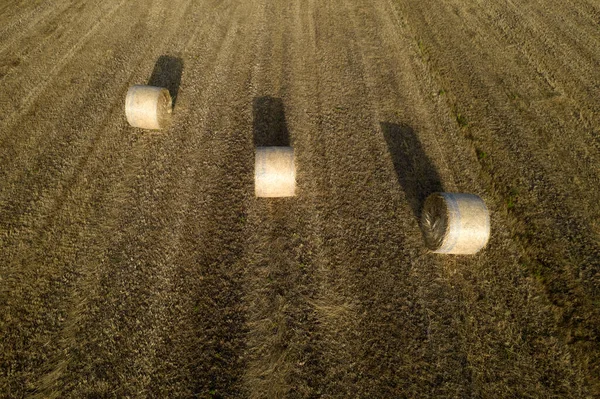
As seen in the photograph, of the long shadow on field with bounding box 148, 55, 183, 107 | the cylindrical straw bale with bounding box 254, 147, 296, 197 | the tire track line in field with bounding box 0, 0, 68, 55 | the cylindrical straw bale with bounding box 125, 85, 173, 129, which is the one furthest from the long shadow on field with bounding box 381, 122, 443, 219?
the tire track line in field with bounding box 0, 0, 68, 55

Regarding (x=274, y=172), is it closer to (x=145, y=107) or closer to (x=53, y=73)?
(x=145, y=107)

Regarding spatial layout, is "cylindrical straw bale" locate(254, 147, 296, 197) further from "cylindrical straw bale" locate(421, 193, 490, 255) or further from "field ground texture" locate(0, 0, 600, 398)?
"cylindrical straw bale" locate(421, 193, 490, 255)

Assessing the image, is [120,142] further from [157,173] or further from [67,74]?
[67,74]

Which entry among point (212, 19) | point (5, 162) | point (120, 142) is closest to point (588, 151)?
point (120, 142)

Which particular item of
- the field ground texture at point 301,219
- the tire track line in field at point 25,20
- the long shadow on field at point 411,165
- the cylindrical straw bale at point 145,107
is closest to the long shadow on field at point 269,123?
the field ground texture at point 301,219

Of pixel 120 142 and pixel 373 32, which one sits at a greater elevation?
pixel 373 32

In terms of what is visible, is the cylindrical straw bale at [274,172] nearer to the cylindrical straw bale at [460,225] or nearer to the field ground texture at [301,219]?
the field ground texture at [301,219]
